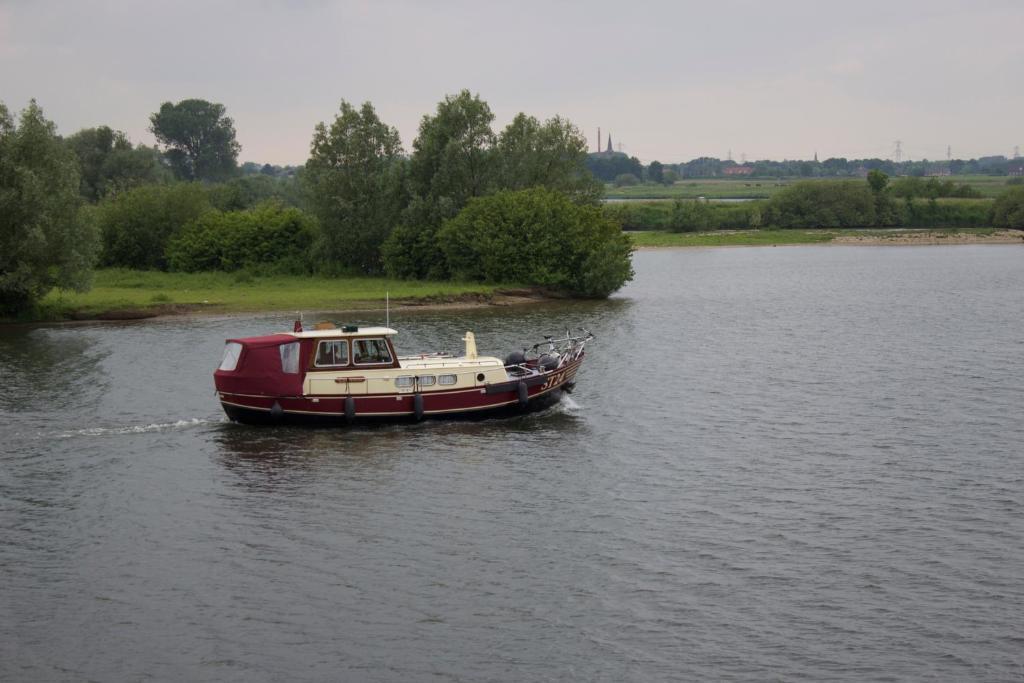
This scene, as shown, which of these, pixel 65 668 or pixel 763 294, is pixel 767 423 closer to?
pixel 65 668

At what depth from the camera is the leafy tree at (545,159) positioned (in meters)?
94.7

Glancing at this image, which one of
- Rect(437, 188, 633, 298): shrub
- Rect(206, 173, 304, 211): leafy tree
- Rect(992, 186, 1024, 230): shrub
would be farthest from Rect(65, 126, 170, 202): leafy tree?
Rect(992, 186, 1024, 230): shrub

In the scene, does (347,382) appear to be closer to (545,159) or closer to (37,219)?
(37,219)

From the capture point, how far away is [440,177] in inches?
3533

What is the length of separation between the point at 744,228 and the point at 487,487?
139164mm

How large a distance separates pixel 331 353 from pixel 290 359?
1.40 m

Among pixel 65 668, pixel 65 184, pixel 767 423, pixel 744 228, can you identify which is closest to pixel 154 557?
pixel 65 668

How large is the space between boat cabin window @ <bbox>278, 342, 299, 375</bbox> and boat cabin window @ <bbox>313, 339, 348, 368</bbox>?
0.65 metres

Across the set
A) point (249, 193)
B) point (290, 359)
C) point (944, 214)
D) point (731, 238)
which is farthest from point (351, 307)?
point (944, 214)

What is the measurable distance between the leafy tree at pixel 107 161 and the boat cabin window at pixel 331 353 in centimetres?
9743

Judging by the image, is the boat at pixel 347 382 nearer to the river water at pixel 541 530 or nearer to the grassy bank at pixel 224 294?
the river water at pixel 541 530

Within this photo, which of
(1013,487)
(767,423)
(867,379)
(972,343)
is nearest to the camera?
(1013,487)

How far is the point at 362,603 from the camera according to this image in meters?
25.1

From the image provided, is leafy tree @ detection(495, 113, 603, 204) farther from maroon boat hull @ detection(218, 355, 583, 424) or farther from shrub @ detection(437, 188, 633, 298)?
maroon boat hull @ detection(218, 355, 583, 424)
